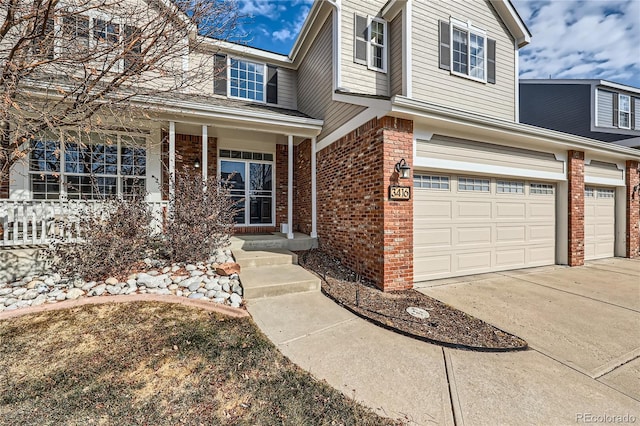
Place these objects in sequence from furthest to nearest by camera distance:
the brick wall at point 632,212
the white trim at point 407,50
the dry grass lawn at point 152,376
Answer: the brick wall at point 632,212, the white trim at point 407,50, the dry grass lawn at point 152,376

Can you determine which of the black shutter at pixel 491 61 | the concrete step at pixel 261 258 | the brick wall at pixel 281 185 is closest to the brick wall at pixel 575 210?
the black shutter at pixel 491 61

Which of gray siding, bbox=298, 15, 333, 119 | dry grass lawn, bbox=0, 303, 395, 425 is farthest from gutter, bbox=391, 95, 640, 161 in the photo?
dry grass lawn, bbox=0, 303, 395, 425

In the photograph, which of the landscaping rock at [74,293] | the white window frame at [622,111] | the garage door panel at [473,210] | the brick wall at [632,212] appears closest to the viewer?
the landscaping rock at [74,293]

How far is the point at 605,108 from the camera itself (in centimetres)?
1313

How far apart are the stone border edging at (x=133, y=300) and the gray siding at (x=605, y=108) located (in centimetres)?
1813

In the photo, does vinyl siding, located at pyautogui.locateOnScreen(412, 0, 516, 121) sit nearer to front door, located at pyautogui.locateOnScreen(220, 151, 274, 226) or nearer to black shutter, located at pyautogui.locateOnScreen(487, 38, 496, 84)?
black shutter, located at pyautogui.locateOnScreen(487, 38, 496, 84)

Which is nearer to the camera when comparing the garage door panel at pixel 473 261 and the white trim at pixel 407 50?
the garage door panel at pixel 473 261

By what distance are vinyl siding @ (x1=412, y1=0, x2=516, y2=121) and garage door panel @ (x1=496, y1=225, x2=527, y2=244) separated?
11.4 feet

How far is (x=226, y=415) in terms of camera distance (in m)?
1.99

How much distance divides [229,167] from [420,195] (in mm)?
5556

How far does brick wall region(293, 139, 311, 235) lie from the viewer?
7816 mm

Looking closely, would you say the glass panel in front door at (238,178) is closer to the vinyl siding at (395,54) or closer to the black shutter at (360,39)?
the black shutter at (360,39)

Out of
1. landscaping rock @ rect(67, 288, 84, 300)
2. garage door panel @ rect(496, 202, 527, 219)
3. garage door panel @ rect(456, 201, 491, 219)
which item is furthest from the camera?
garage door panel @ rect(496, 202, 527, 219)

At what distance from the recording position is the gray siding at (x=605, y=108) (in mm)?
12969
